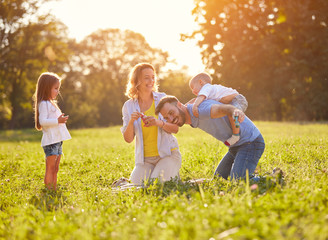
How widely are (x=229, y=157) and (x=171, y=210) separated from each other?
2.44 meters

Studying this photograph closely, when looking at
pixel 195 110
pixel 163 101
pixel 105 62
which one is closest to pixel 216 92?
pixel 195 110

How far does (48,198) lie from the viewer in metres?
4.57

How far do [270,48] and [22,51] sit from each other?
71.1 feet

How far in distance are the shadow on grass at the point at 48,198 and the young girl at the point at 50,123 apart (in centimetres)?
33

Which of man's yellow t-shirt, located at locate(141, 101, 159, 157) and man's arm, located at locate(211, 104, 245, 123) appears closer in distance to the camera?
man's arm, located at locate(211, 104, 245, 123)

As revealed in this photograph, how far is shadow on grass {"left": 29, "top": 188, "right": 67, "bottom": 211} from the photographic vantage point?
436cm

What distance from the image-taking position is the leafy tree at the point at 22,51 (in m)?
28.7

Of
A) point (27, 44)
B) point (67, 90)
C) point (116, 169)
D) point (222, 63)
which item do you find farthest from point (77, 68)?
point (116, 169)

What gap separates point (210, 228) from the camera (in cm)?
249

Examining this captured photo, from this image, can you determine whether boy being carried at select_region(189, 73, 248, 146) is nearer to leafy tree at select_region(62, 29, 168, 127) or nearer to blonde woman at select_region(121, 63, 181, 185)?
blonde woman at select_region(121, 63, 181, 185)

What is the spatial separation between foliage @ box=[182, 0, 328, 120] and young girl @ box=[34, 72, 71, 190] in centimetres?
1874

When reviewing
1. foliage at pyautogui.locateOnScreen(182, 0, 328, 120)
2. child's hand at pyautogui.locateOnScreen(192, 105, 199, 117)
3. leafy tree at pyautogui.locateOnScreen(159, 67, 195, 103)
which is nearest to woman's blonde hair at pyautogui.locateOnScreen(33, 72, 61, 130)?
child's hand at pyautogui.locateOnScreen(192, 105, 199, 117)

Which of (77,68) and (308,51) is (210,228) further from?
(77,68)

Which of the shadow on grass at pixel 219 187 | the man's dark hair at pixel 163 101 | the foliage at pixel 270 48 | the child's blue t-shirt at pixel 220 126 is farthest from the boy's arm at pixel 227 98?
the foliage at pixel 270 48
